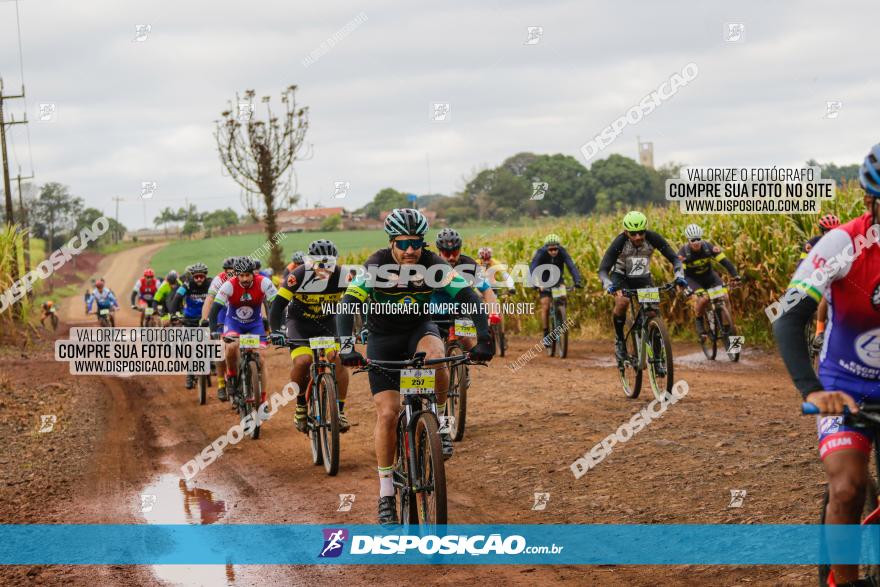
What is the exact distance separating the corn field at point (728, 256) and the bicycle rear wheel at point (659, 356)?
8110 mm

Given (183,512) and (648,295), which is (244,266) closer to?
(183,512)

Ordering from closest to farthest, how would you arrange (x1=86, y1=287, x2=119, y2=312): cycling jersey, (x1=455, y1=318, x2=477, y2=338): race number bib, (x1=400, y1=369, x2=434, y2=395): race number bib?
(x1=400, y1=369, x2=434, y2=395): race number bib < (x1=455, y1=318, x2=477, y2=338): race number bib < (x1=86, y1=287, x2=119, y2=312): cycling jersey

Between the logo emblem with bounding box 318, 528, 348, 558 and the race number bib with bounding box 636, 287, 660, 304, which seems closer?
the logo emblem with bounding box 318, 528, 348, 558

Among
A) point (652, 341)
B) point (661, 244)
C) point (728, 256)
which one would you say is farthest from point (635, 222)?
point (728, 256)

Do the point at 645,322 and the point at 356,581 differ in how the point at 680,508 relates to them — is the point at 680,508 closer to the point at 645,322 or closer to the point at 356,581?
the point at 356,581

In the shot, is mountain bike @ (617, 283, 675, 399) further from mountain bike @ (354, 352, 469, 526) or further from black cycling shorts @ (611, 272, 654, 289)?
mountain bike @ (354, 352, 469, 526)

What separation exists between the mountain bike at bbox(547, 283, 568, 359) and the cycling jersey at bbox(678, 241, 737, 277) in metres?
2.95

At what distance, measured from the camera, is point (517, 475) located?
32.1ft

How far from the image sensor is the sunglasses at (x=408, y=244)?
7.36 meters

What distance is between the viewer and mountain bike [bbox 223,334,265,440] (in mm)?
13594

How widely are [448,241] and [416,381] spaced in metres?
5.79

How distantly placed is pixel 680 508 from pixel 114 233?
116m

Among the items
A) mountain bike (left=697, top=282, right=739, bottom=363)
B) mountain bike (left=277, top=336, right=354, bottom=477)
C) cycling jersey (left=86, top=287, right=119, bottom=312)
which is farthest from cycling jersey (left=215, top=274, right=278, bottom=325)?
cycling jersey (left=86, top=287, right=119, bottom=312)

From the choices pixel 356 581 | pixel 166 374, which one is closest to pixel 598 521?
pixel 356 581
